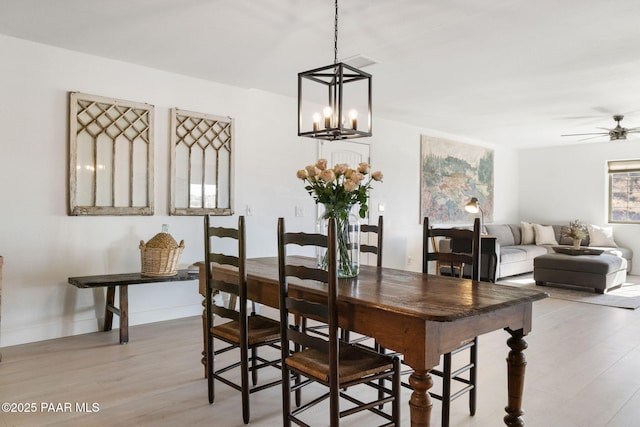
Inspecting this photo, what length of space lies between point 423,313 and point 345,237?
73 centimetres

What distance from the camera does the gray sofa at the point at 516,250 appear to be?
693cm

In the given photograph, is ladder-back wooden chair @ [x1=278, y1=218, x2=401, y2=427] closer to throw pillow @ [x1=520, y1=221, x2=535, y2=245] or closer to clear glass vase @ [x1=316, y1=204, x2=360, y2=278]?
clear glass vase @ [x1=316, y1=204, x2=360, y2=278]

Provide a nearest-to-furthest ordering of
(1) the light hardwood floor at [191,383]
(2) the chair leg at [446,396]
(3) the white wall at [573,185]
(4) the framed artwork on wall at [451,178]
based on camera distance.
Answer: (2) the chair leg at [446,396] < (1) the light hardwood floor at [191,383] < (4) the framed artwork on wall at [451,178] < (3) the white wall at [573,185]

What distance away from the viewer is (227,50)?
3.70 meters

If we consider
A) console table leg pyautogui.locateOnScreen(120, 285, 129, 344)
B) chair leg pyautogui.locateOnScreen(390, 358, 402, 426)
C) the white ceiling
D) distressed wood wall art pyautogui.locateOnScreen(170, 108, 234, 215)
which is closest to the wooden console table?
console table leg pyautogui.locateOnScreen(120, 285, 129, 344)

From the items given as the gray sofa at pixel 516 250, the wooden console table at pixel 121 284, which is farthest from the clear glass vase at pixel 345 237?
the gray sofa at pixel 516 250

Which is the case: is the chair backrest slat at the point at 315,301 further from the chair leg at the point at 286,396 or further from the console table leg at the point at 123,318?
the console table leg at the point at 123,318

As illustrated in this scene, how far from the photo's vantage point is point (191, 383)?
2.78 metres

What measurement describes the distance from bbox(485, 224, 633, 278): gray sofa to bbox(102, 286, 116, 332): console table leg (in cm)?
501

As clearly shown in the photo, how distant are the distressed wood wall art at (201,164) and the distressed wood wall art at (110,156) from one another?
0.26 m

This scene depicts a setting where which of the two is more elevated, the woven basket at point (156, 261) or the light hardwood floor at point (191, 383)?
the woven basket at point (156, 261)

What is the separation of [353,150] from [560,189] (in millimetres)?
5203

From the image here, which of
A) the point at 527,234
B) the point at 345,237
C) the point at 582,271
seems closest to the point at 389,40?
the point at 345,237

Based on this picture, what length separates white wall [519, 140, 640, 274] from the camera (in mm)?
8078
